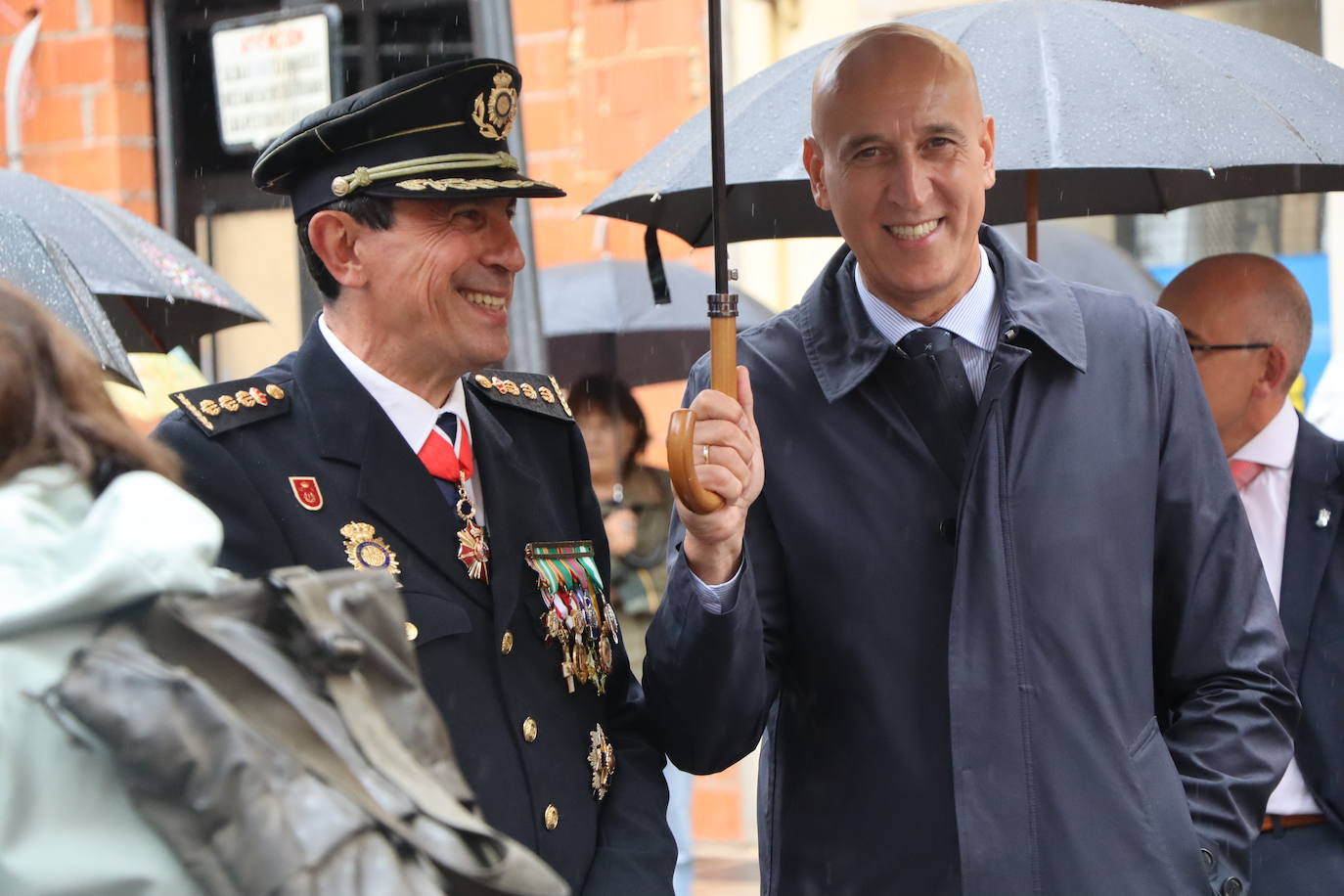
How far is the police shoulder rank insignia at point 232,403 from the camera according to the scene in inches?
102

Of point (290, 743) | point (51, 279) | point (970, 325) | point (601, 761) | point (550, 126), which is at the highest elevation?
point (550, 126)

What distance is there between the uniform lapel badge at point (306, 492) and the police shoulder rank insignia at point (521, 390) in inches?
17.1

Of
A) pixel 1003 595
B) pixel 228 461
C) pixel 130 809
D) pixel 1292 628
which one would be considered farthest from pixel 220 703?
pixel 1292 628

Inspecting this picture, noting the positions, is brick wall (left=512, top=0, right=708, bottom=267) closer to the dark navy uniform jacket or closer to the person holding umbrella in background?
the person holding umbrella in background

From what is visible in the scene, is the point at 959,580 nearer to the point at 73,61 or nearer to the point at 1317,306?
the point at 1317,306

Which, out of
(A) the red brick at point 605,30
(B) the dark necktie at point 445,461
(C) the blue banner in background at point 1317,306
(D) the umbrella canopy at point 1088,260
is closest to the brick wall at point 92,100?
(A) the red brick at point 605,30

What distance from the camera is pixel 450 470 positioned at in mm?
2734

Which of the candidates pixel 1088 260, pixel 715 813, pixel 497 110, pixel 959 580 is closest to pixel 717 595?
pixel 959 580

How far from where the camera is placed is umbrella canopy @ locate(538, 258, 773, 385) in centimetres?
696

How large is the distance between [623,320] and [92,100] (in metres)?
2.80

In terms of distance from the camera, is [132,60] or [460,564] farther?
[132,60]

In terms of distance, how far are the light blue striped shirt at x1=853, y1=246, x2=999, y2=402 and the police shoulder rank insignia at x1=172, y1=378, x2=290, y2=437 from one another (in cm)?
97

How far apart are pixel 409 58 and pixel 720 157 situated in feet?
16.6

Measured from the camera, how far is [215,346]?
7754 mm
